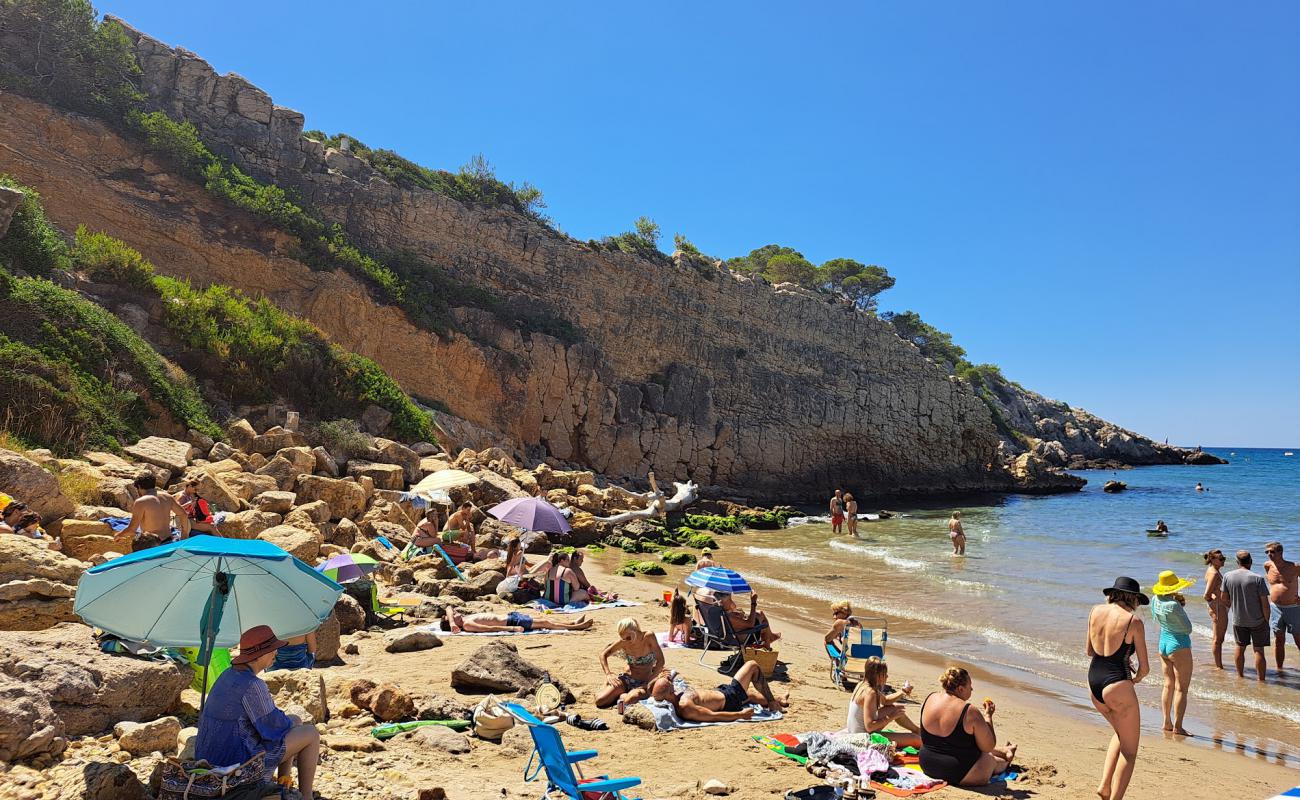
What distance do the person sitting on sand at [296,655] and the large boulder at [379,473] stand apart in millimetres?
9323

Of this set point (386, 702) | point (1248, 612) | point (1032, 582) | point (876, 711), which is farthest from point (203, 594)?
point (1032, 582)

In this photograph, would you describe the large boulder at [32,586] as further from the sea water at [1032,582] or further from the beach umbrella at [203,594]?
the sea water at [1032,582]

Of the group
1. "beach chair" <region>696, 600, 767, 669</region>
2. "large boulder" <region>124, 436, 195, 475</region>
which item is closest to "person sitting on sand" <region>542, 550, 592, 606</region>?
"beach chair" <region>696, 600, 767, 669</region>

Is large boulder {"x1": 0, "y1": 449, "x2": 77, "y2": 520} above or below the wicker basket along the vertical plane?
above

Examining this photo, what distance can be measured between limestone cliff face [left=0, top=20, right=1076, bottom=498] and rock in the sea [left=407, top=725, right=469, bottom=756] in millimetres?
22865

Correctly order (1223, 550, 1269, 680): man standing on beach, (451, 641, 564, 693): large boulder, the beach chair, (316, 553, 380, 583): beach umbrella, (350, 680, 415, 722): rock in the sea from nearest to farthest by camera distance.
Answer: (350, 680, 415, 722): rock in the sea
(451, 641, 564, 693): large boulder
the beach chair
(316, 553, 380, 583): beach umbrella
(1223, 550, 1269, 680): man standing on beach

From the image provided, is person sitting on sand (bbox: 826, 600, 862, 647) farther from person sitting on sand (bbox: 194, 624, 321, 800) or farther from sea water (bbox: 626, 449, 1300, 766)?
person sitting on sand (bbox: 194, 624, 321, 800)

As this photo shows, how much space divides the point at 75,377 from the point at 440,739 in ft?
39.9

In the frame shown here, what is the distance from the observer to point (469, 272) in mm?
31172

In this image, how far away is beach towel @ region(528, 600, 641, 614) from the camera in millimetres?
10172

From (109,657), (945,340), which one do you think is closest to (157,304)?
(109,657)

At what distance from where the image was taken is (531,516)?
39.0ft

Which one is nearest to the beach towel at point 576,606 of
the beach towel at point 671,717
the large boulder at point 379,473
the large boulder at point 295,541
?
the large boulder at point 295,541

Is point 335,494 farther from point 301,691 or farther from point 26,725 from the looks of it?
point 26,725
